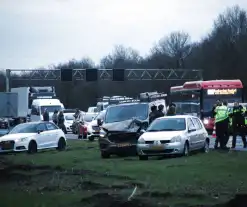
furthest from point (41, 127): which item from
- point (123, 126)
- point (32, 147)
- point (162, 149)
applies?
point (162, 149)

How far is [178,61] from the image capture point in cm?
11294

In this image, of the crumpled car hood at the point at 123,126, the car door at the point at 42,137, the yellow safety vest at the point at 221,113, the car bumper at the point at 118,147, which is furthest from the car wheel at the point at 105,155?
the car door at the point at 42,137

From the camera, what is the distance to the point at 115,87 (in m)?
115

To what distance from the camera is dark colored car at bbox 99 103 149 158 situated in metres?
22.6

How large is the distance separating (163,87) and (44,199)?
289 feet

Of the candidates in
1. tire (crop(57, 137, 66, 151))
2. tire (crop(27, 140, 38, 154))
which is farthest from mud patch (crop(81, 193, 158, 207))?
tire (crop(57, 137, 66, 151))

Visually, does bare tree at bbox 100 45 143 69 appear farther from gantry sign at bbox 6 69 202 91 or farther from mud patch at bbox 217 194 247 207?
mud patch at bbox 217 194 247 207

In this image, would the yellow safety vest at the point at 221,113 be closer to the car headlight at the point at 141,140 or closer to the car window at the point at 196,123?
the car window at the point at 196,123

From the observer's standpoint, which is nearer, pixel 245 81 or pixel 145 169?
pixel 145 169

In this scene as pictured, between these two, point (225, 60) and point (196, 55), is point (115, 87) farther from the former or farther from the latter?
point (225, 60)

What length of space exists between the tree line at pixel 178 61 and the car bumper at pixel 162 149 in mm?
56200

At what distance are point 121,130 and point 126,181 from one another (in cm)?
827

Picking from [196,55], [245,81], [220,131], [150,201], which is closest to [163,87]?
[196,55]

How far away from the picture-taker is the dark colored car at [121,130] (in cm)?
2258
